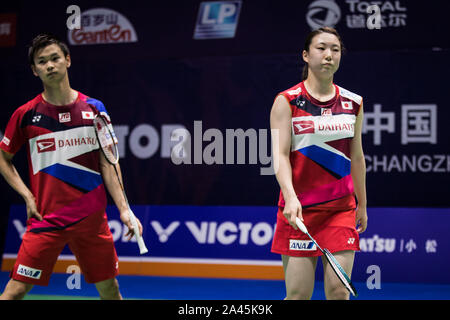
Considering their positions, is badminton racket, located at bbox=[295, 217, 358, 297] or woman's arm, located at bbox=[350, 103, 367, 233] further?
woman's arm, located at bbox=[350, 103, 367, 233]

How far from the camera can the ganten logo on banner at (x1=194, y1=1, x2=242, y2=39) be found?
7766mm

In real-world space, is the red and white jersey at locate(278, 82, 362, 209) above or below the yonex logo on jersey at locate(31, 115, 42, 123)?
below

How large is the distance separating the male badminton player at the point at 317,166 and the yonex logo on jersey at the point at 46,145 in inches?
51.3

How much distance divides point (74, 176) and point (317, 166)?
55.6 inches

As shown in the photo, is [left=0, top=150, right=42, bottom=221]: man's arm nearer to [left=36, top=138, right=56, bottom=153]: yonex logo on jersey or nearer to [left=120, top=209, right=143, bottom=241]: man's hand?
[left=36, top=138, right=56, bottom=153]: yonex logo on jersey

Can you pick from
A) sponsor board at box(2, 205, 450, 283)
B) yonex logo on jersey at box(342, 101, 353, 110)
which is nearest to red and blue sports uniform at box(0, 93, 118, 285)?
yonex logo on jersey at box(342, 101, 353, 110)

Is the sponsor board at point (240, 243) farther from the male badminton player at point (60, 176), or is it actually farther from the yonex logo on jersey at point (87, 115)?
the yonex logo on jersey at point (87, 115)

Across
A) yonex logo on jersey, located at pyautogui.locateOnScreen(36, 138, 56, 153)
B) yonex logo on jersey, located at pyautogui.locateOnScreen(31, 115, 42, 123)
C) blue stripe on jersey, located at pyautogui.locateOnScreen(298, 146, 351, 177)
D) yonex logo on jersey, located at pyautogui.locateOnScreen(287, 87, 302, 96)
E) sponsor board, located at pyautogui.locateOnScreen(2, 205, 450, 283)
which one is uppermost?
yonex logo on jersey, located at pyautogui.locateOnScreen(287, 87, 302, 96)

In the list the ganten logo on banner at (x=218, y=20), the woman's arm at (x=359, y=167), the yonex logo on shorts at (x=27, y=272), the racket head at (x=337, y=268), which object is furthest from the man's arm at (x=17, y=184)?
the ganten logo on banner at (x=218, y=20)

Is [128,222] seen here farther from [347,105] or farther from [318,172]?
[347,105]

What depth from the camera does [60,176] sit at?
377cm

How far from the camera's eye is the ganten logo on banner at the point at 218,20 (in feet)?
25.5

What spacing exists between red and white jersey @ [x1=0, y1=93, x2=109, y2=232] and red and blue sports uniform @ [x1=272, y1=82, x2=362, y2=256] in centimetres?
115

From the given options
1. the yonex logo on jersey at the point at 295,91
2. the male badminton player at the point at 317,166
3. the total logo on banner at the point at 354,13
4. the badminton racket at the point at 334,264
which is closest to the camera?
the badminton racket at the point at 334,264
